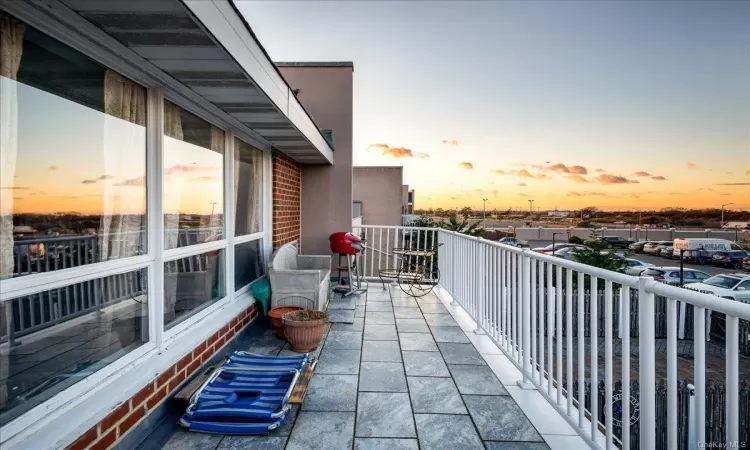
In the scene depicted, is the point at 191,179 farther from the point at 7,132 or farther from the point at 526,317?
the point at 526,317

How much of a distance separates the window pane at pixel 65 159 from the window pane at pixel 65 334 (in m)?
0.19

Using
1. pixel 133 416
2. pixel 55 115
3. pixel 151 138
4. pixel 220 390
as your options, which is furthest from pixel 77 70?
pixel 220 390

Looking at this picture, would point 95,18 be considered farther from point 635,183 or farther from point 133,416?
point 635,183

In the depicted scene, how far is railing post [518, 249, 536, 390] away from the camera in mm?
2566

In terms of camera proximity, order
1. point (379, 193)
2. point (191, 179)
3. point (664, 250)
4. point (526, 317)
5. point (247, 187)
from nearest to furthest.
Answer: point (526, 317), point (191, 179), point (247, 187), point (379, 193), point (664, 250)

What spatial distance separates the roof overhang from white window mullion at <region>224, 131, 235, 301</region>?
38 cm

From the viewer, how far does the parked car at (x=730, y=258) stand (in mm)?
21359

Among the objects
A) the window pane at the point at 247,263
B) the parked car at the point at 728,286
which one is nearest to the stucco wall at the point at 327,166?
the window pane at the point at 247,263

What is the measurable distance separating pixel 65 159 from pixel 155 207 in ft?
2.03

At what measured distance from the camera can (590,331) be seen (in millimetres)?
1712

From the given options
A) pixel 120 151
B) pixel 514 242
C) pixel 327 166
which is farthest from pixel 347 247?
pixel 514 242

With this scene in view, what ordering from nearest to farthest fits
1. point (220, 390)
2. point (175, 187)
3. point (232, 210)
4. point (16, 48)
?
point (16, 48) → point (220, 390) → point (175, 187) → point (232, 210)

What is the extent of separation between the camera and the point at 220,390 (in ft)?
7.80

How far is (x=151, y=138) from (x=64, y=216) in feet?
2.39
